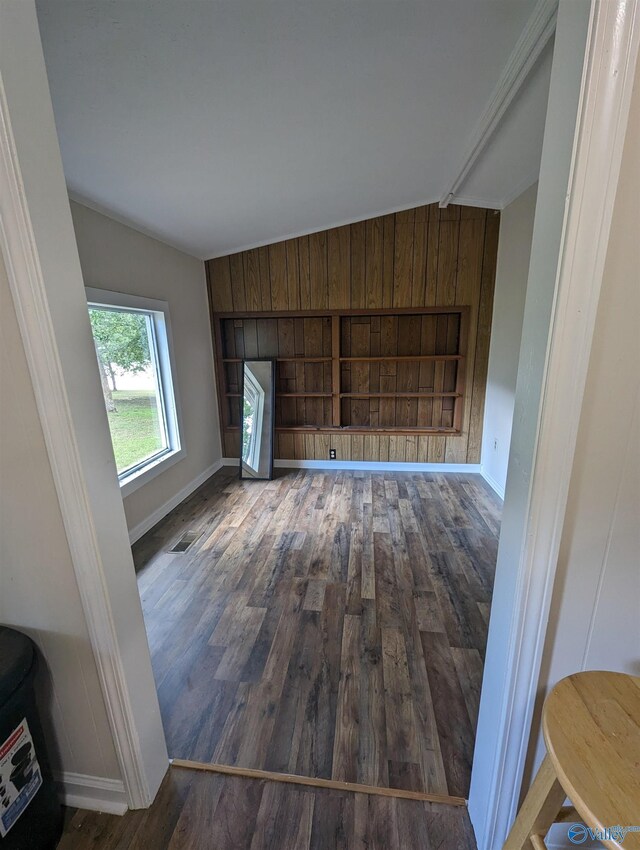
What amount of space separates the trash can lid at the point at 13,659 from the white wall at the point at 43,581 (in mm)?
41

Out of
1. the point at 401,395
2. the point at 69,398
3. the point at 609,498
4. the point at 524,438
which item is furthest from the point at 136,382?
the point at 609,498

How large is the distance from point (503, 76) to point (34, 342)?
2.32 meters

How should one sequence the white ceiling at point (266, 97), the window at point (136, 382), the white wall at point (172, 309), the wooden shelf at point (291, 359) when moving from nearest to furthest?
the white ceiling at point (266, 97)
the white wall at point (172, 309)
the window at point (136, 382)
the wooden shelf at point (291, 359)

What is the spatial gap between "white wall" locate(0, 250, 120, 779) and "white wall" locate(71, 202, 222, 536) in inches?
69.7

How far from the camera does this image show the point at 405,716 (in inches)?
57.9

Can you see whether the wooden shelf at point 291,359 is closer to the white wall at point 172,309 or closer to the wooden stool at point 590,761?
the white wall at point 172,309

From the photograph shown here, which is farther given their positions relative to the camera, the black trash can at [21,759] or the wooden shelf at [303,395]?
the wooden shelf at [303,395]

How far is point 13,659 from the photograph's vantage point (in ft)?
3.07

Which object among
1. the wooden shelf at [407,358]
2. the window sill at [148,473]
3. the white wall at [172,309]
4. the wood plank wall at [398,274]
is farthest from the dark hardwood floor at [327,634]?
the wooden shelf at [407,358]

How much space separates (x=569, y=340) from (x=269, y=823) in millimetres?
1625

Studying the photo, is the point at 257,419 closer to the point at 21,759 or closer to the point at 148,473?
the point at 148,473

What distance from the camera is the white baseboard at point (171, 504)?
9.42 ft

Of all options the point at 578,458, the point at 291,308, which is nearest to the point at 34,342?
the point at 578,458

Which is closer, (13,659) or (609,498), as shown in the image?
(609,498)
